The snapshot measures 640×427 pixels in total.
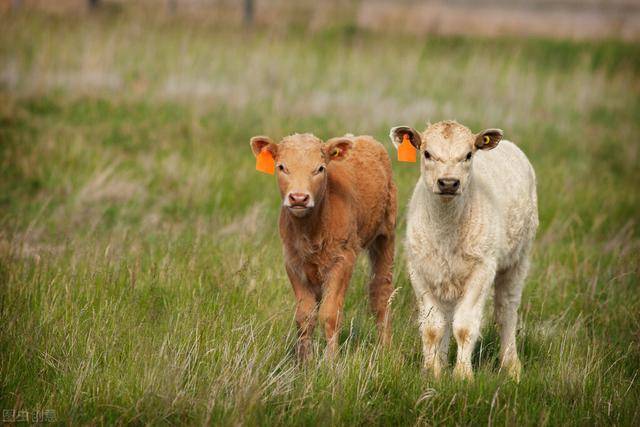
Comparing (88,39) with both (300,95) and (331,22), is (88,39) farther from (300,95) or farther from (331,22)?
(331,22)

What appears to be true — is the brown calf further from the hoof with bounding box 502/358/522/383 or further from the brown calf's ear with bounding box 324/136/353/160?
the hoof with bounding box 502/358/522/383

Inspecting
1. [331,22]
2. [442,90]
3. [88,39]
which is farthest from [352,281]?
[331,22]

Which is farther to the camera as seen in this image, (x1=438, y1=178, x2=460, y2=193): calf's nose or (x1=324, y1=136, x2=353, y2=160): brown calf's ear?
(x1=324, y1=136, x2=353, y2=160): brown calf's ear

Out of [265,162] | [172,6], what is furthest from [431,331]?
[172,6]

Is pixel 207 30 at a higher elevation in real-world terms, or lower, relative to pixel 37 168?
higher

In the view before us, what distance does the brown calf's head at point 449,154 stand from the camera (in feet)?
21.1

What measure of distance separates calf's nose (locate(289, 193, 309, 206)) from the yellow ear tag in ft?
3.00

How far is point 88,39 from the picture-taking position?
60.4 ft

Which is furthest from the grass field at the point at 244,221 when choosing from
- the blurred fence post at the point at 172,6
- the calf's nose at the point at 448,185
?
the blurred fence post at the point at 172,6

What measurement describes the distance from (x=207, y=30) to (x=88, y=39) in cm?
361

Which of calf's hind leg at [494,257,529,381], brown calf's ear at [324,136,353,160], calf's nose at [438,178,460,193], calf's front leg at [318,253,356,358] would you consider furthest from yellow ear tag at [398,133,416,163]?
calf's hind leg at [494,257,529,381]

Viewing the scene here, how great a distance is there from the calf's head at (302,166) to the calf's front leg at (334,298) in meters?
0.50

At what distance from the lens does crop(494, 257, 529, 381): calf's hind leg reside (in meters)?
7.20

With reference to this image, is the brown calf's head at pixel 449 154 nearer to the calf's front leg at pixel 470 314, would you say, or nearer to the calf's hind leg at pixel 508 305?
the calf's front leg at pixel 470 314
